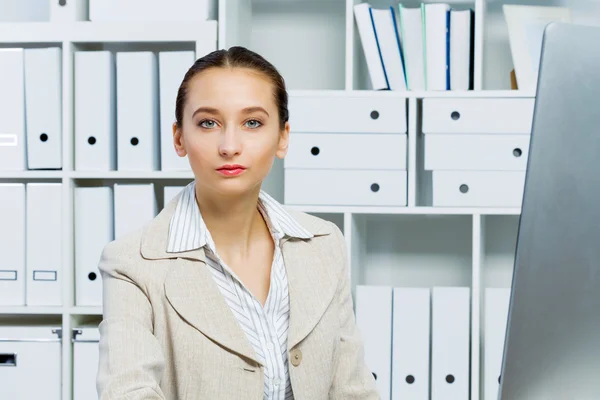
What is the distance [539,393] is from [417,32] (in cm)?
200

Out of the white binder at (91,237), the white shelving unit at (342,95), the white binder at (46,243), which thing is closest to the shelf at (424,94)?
the white shelving unit at (342,95)

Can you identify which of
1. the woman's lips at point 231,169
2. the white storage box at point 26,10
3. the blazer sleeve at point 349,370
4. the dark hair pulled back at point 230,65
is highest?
the white storage box at point 26,10

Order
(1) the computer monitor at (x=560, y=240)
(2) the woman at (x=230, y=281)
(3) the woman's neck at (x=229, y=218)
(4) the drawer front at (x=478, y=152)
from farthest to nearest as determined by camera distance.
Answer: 1. (4) the drawer front at (x=478, y=152)
2. (3) the woman's neck at (x=229, y=218)
3. (2) the woman at (x=230, y=281)
4. (1) the computer monitor at (x=560, y=240)

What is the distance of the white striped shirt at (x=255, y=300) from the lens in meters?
1.10

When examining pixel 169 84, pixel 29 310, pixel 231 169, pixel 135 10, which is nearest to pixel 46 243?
pixel 29 310

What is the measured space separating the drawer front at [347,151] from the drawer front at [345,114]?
20mm

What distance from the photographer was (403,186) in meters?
2.54

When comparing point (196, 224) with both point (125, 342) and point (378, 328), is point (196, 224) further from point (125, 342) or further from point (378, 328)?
point (378, 328)

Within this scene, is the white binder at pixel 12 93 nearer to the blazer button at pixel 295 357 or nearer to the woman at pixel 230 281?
the woman at pixel 230 281

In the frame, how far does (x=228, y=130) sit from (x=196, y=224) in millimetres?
140

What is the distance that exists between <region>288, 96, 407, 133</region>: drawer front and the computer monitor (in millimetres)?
1894

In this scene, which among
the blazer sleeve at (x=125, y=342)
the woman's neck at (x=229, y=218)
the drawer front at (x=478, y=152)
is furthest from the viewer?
the drawer front at (x=478, y=152)

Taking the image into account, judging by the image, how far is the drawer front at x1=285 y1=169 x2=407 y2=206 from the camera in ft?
8.31

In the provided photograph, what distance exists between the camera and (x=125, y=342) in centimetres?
97
